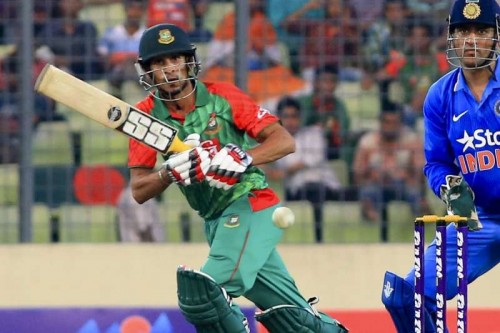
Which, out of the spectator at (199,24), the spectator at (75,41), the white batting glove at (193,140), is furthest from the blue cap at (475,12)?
the spectator at (75,41)

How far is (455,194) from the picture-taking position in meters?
6.42

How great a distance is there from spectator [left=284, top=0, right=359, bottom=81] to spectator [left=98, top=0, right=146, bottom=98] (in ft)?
2.75

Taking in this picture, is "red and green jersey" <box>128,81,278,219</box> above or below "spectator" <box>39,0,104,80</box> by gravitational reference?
below

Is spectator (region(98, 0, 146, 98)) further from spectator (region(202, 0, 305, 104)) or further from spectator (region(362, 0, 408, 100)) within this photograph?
spectator (region(362, 0, 408, 100))

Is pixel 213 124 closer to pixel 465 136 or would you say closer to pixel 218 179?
pixel 218 179

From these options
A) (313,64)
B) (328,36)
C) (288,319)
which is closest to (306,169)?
(313,64)

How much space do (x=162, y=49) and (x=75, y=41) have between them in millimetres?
2235

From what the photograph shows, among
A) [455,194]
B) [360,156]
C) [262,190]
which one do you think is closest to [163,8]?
[360,156]

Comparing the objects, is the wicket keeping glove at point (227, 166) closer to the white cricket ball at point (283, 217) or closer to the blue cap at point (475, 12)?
the white cricket ball at point (283, 217)

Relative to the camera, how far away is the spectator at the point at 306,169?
28.3 ft

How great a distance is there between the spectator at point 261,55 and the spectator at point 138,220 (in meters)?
0.86

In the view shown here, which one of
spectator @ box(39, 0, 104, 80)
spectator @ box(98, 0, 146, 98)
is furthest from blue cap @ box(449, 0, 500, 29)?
spectator @ box(39, 0, 104, 80)

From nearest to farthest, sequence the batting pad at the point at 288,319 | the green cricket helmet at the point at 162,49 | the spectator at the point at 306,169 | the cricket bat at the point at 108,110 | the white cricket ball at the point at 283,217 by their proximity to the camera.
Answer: the white cricket ball at the point at 283,217, the cricket bat at the point at 108,110, the green cricket helmet at the point at 162,49, the batting pad at the point at 288,319, the spectator at the point at 306,169

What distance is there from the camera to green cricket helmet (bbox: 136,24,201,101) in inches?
259
